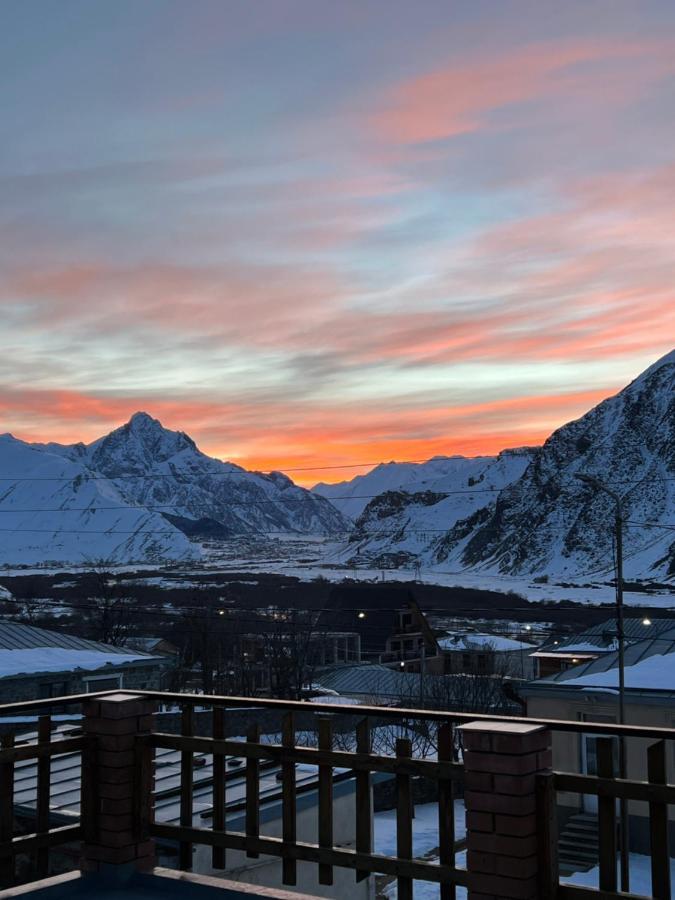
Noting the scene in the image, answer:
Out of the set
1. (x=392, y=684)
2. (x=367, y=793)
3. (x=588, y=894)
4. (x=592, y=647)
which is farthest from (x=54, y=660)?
(x=392, y=684)

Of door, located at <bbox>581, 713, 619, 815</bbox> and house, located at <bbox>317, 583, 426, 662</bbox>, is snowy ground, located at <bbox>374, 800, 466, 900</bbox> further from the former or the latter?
house, located at <bbox>317, 583, 426, 662</bbox>

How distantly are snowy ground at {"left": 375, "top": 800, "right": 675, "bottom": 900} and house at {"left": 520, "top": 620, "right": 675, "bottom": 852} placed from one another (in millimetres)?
1932

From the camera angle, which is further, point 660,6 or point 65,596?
point 65,596

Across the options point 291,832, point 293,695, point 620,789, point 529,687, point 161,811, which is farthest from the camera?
point 293,695

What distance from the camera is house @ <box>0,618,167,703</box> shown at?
92.7ft

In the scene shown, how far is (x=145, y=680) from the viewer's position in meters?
32.8

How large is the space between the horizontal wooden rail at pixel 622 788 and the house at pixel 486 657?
6376cm

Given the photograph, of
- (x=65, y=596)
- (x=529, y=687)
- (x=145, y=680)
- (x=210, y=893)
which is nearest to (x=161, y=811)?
(x=210, y=893)

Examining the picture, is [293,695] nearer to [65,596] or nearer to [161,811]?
[161,811]

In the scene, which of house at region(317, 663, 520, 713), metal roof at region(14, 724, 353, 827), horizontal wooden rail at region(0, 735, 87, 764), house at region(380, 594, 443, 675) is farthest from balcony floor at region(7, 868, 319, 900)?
house at region(380, 594, 443, 675)

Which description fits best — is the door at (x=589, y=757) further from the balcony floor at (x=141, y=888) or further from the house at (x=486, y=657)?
the house at (x=486, y=657)

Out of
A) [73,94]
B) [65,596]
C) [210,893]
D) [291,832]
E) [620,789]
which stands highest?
[73,94]

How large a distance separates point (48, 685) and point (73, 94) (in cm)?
1669

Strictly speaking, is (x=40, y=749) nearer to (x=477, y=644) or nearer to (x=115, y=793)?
(x=115, y=793)
